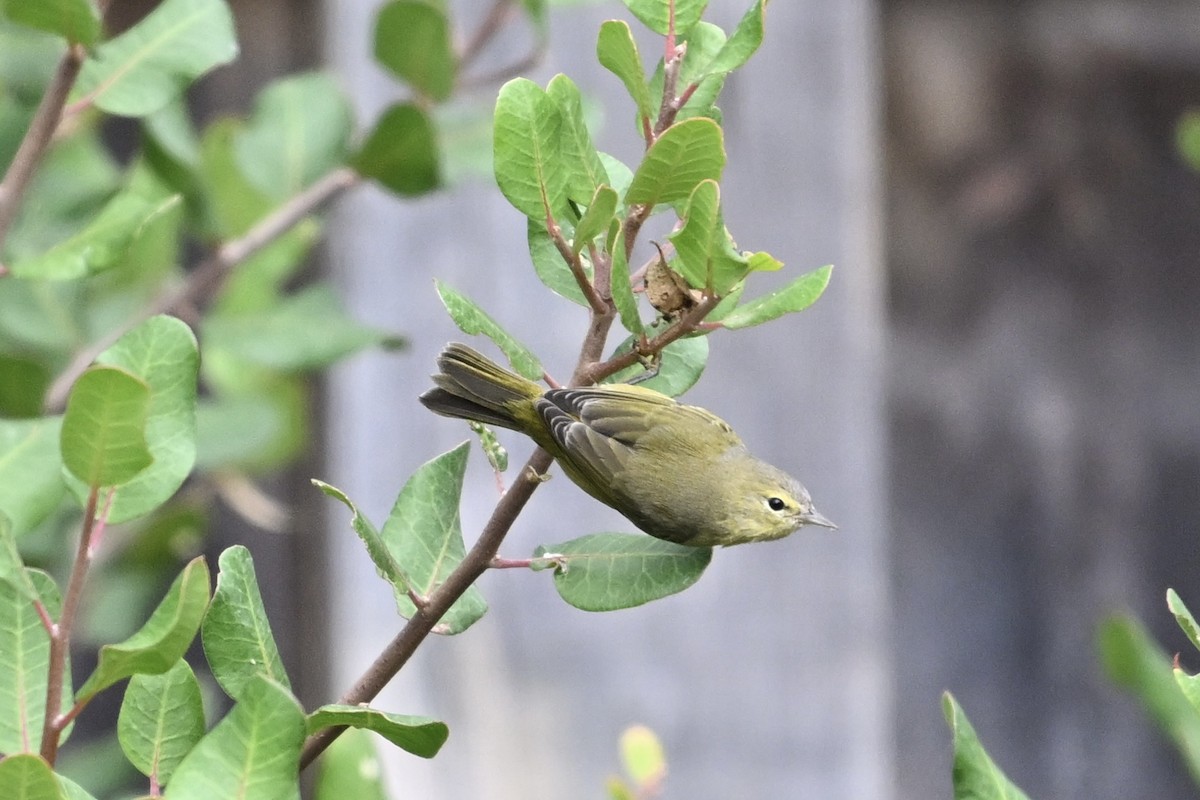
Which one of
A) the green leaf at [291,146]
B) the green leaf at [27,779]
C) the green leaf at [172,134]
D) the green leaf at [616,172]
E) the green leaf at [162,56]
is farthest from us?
the green leaf at [291,146]

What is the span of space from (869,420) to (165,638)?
1.66 m

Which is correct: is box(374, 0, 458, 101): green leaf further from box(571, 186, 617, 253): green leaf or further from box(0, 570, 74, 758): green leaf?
box(0, 570, 74, 758): green leaf

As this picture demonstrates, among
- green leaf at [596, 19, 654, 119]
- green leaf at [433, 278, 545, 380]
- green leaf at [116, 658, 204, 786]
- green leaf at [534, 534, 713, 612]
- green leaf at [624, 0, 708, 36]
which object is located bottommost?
A: green leaf at [116, 658, 204, 786]

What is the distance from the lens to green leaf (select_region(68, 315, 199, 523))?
3.35 feet

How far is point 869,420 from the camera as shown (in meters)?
2.35

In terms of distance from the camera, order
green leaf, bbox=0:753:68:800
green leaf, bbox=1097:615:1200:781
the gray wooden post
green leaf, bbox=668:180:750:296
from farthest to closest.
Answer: the gray wooden post, green leaf, bbox=1097:615:1200:781, green leaf, bbox=668:180:750:296, green leaf, bbox=0:753:68:800

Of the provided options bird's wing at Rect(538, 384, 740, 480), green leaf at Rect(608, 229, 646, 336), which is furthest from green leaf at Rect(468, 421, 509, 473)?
bird's wing at Rect(538, 384, 740, 480)

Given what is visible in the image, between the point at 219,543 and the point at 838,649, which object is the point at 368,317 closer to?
the point at 219,543

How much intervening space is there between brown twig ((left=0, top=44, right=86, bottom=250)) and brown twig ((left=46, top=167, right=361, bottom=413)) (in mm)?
406

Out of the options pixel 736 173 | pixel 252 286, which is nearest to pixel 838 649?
pixel 736 173

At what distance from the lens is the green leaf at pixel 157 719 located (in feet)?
3.21

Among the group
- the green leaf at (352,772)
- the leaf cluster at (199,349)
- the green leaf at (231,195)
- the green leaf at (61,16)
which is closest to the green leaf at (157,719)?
the leaf cluster at (199,349)

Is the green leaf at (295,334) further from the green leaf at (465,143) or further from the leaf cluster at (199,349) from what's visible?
the green leaf at (465,143)

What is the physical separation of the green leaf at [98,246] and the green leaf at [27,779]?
2.02 ft
